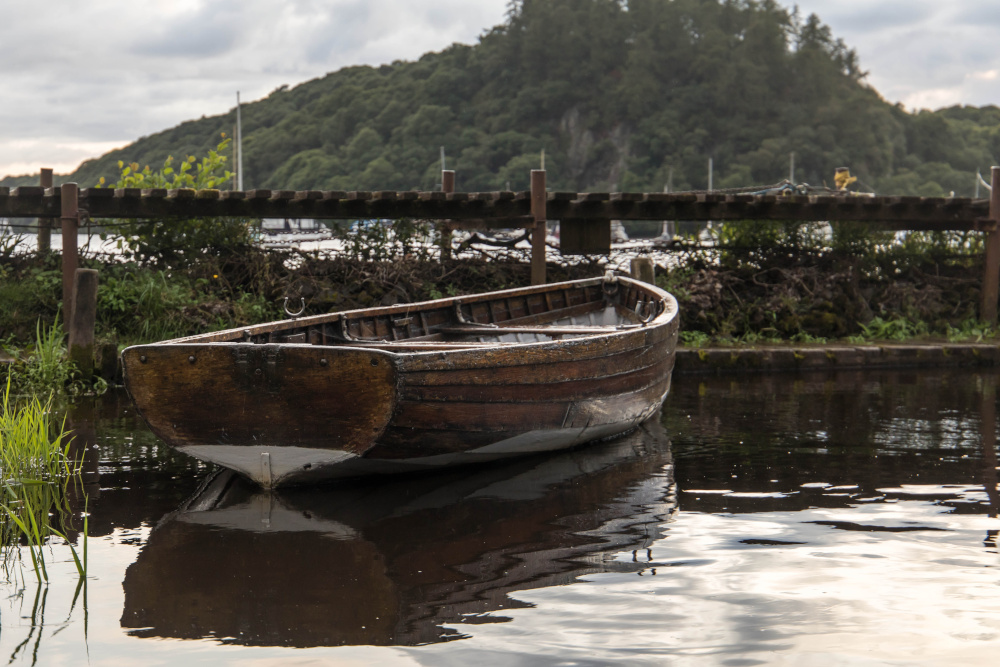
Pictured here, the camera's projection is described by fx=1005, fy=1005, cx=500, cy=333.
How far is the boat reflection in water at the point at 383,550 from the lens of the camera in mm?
3568

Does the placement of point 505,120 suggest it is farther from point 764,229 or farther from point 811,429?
point 811,429

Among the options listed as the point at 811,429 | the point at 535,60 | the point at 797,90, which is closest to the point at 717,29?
the point at 797,90

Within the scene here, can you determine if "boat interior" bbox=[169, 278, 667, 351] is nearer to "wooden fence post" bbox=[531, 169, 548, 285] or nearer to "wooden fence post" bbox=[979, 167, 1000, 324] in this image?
"wooden fence post" bbox=[531, 169, 548, 285]

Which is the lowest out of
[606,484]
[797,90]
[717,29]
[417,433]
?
[606,484]

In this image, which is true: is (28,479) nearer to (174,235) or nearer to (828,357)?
(174,235)

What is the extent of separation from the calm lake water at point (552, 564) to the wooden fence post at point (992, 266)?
241 inches

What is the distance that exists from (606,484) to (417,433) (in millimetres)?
1173

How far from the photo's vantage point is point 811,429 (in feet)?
24.1

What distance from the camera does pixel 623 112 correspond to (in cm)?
8356

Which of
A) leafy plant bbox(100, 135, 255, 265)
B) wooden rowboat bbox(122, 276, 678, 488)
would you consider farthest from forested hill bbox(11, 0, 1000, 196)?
wooden rowboat bbox(122, 276, 678, 488)

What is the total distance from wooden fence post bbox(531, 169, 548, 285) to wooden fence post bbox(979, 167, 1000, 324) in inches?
217

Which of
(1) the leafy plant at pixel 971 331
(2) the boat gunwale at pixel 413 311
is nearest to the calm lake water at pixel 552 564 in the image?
(2) the boat gunwale at pixel 413 311

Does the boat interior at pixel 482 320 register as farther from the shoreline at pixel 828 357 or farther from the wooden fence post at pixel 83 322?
the wooden fence post at pixel 83 322

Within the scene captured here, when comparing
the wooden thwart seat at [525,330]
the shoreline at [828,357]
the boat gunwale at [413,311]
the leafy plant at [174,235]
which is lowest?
the shoreline at [828,357]
